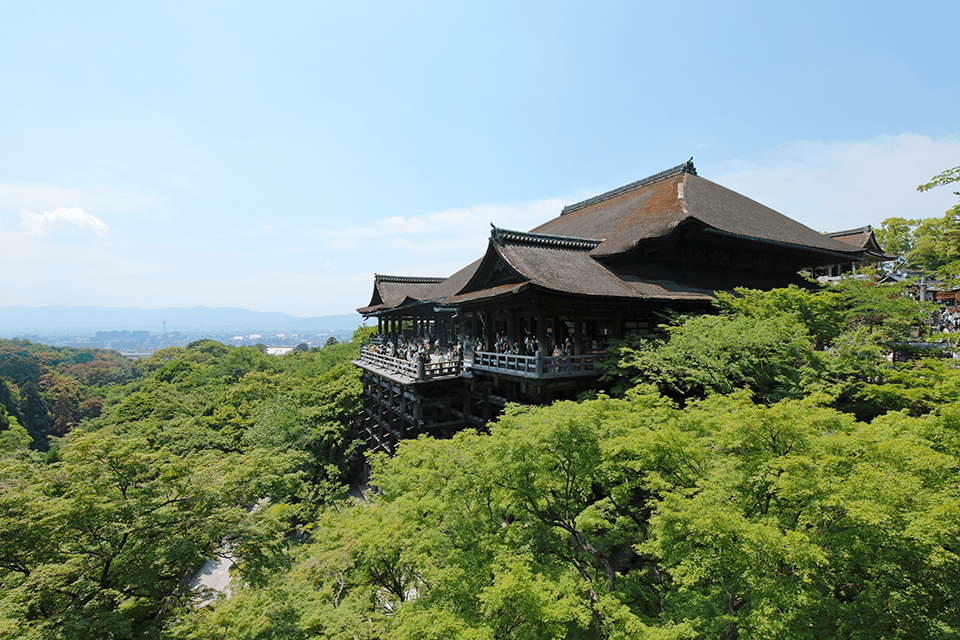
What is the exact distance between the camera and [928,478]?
6.27 m

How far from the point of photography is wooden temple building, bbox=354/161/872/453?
15.1m

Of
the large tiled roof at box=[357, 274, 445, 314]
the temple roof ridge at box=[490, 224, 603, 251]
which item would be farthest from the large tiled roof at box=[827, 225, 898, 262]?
the large tiled roof at box=[357, 274, 445, 314]

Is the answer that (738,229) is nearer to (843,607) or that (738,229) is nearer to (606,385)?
(606,385)

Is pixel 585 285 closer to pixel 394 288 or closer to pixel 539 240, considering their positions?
pixel 539 240

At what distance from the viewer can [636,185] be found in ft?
87.9

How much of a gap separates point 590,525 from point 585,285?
8.97 meters

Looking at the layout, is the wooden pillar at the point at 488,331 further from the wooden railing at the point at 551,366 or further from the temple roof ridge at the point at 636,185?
the temple roof ridge at the point at 636,185

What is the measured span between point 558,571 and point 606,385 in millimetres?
8303

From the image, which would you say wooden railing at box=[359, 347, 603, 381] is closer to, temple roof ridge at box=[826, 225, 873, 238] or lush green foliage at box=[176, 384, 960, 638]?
lush green foliage at box=[176, 384, 960, 638]

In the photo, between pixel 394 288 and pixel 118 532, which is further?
pixel 394 288

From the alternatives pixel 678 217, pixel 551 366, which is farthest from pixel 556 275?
pixel 678 217

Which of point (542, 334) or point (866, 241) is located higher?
point (866, 241)

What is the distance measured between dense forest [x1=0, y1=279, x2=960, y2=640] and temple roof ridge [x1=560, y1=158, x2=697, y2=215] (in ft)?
43.8

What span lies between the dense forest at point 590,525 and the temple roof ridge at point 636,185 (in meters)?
13.4
